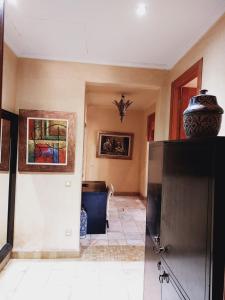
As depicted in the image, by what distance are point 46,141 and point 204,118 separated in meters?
2.41

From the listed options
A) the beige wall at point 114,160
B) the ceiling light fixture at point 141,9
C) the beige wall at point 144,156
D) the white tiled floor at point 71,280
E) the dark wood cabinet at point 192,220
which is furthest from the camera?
the beige wall at point 114,160

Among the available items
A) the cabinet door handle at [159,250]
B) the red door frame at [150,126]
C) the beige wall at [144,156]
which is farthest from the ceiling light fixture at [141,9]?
the beige wall at [144,156]

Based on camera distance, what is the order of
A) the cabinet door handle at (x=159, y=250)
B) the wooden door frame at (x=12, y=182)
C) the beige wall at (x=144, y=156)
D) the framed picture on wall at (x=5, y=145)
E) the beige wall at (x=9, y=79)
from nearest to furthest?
the cabinet door handle at (x=159, y=250)
the beige wall at (x=9, y=79)
the framed picture on wall at (x=5, y=145)
the wooden door frame at (x=12, y=182)
the beige wall at (x=144, y=156)

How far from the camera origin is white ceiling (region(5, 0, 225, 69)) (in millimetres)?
1895

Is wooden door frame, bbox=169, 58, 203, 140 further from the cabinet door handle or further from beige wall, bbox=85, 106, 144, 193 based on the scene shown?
beige wall, bbox=85, 106, 144, 193

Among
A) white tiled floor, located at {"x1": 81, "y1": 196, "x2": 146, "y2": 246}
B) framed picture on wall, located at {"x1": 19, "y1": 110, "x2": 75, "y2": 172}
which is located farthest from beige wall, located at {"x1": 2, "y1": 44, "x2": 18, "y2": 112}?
white tiled floor, located at {"x1": 81, "y1": 196, "x2": 146, "y2": 246}

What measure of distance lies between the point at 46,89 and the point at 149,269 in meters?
2.57

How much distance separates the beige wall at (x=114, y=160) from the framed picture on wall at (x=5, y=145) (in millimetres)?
4149

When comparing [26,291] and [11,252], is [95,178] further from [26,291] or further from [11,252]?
[26,291]

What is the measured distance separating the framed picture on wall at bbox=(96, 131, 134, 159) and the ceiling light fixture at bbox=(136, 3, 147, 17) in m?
5.27

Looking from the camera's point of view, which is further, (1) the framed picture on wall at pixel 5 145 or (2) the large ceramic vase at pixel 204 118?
(1) the framed picture on wall at pixel 5 145

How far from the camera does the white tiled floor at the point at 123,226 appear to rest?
152 inches

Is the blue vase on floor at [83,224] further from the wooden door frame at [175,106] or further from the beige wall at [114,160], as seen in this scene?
the beige wall at [114,160]

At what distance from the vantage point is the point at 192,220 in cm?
108
